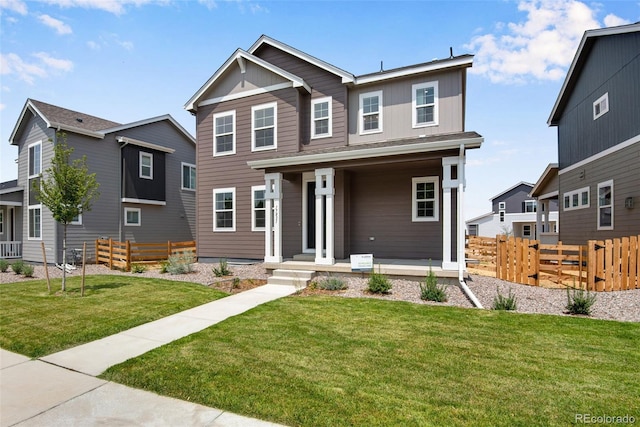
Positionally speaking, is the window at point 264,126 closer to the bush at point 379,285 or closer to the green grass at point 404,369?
the bush at point 379,285

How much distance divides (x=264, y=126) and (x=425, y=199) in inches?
263

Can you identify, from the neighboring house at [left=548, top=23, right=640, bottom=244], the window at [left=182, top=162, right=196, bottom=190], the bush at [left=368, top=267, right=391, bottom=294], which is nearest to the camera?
the bush at [left=368, top=267, right=391, bottom=294]

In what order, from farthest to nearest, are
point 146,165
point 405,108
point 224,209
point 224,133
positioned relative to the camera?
point 146,165, point 224,133, point 224,209, point 405,108

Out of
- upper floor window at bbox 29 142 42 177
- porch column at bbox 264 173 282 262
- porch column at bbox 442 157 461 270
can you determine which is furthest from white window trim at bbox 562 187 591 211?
upper floor window at bbox 29 142 42 177

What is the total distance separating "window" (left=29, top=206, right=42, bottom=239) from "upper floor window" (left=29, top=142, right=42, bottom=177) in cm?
174

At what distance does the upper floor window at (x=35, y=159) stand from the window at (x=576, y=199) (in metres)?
24.2

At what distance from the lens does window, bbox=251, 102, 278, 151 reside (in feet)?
40.3

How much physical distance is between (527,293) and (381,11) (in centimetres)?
911

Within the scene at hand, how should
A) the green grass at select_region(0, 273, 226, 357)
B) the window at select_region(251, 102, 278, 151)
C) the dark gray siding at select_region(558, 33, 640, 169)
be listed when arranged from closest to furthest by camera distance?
1. the green grass at select_region(0, 273, 226, 357)
2. the dark gray siding at select_region(558, 33, 640, 169)
3. the window at select_region(251, 102, 278, 151)

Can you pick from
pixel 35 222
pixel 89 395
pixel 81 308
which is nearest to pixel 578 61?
pixel 89 395

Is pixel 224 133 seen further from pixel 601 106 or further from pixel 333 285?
pixel 601 106

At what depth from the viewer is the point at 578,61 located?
525 inches

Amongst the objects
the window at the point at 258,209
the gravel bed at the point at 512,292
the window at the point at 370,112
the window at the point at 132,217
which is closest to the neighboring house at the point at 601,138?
the gravel bed at the point at 512,292

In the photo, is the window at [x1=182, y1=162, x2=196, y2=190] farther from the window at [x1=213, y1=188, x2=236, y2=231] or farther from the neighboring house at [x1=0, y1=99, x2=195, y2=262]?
the window at [x1=213, y1=188, x2=236, y2=231]
